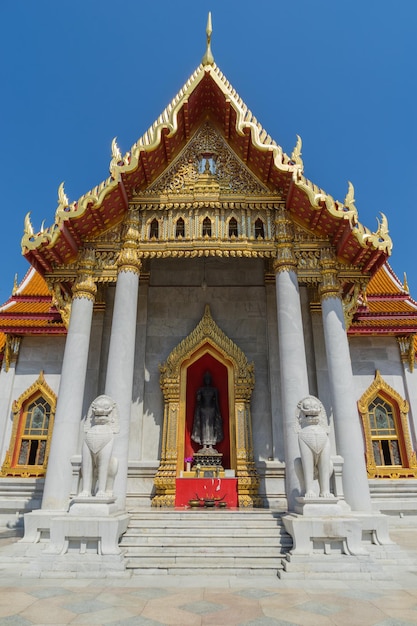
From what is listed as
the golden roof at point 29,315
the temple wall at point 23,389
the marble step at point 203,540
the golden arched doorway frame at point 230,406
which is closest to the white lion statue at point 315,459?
the marble step at point 203,540

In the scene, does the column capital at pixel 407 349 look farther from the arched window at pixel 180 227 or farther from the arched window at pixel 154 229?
the arched window at pixel 154 229

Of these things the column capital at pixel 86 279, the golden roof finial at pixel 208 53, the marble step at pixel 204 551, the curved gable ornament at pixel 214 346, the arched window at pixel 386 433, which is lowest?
the marble step at pixel 204 551

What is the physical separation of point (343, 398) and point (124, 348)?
403 cm

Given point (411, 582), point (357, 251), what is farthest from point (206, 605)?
point (357, 251)

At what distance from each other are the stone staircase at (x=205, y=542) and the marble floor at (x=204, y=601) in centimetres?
30

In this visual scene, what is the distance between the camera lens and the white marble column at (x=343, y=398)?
7.16m

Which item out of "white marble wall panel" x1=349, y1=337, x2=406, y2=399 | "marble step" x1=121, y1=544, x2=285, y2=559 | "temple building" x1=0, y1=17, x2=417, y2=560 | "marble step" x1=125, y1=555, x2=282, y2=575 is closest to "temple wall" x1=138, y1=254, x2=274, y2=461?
"temple building" x1=0, y1=17, x2=417, y2=560

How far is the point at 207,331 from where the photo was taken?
1017 centimetres

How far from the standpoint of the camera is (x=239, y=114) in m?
9.02

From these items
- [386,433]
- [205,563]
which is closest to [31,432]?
[205,563]

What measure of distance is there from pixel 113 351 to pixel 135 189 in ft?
12.2

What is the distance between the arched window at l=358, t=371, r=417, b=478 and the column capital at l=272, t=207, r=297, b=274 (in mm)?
4719

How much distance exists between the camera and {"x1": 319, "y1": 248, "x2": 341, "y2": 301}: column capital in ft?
28.0

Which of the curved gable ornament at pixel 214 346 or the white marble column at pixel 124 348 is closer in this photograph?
the white marble column at pixel 124 348
